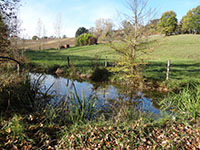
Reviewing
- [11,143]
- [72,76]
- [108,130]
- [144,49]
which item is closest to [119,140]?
[108,130]

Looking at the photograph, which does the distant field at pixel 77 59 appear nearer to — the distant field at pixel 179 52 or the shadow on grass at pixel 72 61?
the shadow on grass at pixel 72 61

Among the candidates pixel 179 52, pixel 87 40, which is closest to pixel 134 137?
pixel 179 52

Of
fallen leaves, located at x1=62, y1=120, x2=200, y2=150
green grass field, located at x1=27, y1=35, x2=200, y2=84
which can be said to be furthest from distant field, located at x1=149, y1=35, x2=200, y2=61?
fallen leaves, located at x1=62, y1=120, x2=200, y2=150

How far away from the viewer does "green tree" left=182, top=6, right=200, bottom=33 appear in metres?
39.0

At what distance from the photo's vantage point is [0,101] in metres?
4.34

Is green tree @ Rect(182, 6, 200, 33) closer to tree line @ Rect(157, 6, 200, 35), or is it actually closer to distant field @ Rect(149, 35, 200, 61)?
tree line @ Rect(157, 6, 200, 35)

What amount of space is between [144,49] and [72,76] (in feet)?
21.6

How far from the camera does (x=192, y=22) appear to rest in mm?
39219

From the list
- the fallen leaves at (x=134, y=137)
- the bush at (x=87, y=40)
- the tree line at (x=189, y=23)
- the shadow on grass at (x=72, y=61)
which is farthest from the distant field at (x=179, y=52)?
the bush at (x=87, y=40)

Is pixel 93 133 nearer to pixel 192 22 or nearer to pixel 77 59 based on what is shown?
pixel 77 59

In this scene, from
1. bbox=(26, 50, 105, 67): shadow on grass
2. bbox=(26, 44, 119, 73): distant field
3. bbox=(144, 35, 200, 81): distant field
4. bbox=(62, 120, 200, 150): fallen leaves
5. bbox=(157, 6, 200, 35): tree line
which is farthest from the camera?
bbox=(157, 6, 200, 35): tree line

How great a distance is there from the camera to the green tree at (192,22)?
1536 inches

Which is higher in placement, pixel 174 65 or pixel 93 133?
pixel 174 65

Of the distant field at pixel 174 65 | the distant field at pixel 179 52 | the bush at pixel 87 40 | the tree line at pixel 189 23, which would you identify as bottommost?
the distant field at pixel 174 65
